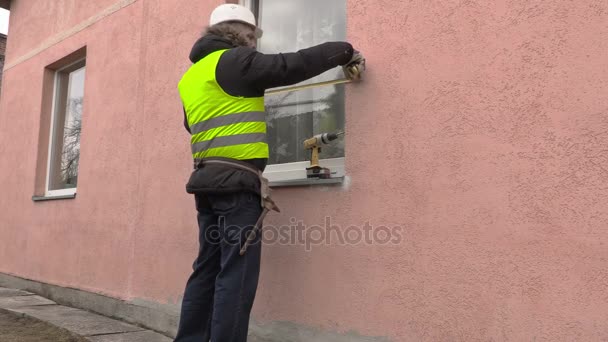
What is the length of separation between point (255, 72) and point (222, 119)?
0.31 m

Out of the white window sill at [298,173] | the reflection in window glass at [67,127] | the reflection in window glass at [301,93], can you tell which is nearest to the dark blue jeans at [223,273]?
the white window sill at [298,173]

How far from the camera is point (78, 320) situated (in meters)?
4.21

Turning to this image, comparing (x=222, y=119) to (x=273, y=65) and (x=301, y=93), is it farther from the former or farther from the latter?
(x=301, y=93)

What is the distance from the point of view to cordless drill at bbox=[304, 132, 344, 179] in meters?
2.94

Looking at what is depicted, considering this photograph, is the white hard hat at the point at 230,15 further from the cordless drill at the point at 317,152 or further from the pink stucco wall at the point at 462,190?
the cordless drill at the point at 317,152

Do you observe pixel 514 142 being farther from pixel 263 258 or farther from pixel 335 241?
pixel 263 258

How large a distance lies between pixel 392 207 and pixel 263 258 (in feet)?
3.17

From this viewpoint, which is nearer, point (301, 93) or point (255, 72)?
point (255, 72)

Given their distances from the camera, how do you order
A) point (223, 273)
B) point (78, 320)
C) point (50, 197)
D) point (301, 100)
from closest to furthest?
point (223, 273), point (301, 100), point (78, 320), point (50, 197)

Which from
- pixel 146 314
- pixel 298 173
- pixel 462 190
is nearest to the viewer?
pixel 462 190

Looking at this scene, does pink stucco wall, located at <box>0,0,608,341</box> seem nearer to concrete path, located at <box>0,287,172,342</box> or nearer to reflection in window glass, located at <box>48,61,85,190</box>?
concrete path, located at <box>0,287,172,342</box>

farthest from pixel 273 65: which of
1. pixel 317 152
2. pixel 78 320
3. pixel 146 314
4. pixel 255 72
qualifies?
pixel 78 320

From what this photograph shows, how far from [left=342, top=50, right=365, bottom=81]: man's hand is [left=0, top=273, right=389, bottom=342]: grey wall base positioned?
1327mm

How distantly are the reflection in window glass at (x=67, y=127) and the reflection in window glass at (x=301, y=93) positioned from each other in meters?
3.01
